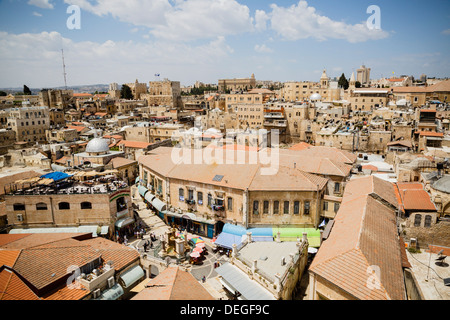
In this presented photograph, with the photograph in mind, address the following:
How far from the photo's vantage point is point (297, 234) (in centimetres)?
2806

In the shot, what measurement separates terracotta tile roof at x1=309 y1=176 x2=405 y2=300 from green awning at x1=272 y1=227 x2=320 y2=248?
4.10 meters

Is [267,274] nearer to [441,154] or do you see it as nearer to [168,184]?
[168,184]

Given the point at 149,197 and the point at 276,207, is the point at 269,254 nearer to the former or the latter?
the point at 276,207

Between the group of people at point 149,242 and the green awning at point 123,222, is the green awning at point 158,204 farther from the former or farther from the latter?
the green awning at point 123,222

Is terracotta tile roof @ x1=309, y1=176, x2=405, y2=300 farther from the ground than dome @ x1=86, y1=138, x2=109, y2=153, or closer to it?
closer to it

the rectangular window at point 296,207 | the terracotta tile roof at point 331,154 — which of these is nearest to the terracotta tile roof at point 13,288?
the rectangular window at point 296,207

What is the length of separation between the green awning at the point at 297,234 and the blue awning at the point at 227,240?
146 inches

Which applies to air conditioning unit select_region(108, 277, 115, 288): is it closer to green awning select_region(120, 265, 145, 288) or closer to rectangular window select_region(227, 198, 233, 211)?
green awning select_region(120, 265, 145, 288)

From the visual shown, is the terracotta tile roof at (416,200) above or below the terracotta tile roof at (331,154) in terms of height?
below

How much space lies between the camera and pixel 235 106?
8825cm

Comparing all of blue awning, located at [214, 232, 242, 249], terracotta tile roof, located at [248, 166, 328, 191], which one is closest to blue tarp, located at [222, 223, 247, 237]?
blue awning, located at [214, 232, 242, 249]

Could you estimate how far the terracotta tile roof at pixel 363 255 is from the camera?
50.0 ft

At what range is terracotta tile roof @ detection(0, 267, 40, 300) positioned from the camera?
622 inches
